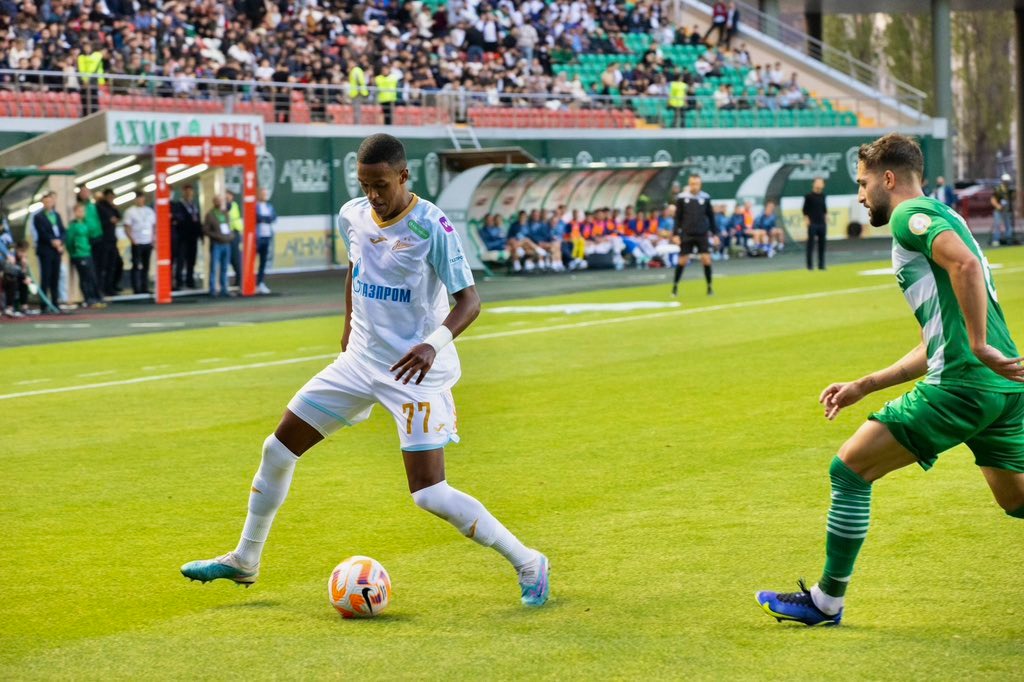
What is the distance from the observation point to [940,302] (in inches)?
230

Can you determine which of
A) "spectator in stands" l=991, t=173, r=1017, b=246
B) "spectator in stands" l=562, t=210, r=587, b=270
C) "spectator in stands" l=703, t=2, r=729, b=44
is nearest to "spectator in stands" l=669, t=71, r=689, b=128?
"spectator in stands" l=703, t=2, r=729, b=44

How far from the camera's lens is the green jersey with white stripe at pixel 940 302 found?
5.73 meters

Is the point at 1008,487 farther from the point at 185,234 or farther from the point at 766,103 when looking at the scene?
the point at 766,103

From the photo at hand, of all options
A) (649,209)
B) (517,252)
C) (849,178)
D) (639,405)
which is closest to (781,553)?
(639,405)

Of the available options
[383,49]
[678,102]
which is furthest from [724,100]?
[383,49]

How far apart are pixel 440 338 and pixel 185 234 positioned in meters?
23.2

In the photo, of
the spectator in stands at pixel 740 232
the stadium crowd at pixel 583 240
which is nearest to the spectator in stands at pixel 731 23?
the spectator in stands at pixel 740 232

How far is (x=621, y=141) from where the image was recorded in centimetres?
4241

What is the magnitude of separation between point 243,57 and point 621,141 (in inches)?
470

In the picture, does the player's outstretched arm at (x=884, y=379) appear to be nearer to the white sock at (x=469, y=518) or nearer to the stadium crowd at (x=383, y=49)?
the white sock at (x=469, y=518)

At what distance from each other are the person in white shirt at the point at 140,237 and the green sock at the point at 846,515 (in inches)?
940

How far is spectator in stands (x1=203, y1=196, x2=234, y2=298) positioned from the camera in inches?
1114

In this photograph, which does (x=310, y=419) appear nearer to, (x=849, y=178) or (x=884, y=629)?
(x=884, y=629)

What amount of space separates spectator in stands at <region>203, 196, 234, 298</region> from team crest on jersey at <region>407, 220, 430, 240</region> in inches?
875
